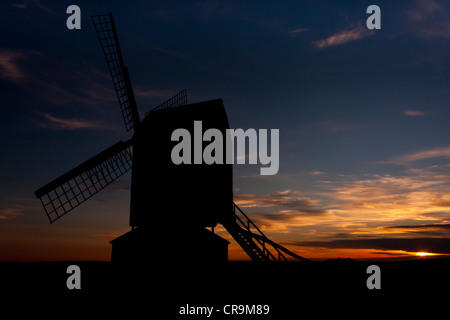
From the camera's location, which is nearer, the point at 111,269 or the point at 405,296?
the point at 405,296

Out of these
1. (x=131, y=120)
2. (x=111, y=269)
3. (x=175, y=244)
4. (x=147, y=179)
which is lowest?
(x=111, y=269)

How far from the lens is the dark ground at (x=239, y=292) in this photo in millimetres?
16906

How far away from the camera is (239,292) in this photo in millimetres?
19734

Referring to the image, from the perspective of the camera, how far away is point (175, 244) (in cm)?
2170

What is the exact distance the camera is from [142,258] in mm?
21812

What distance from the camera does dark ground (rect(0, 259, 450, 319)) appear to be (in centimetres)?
1691

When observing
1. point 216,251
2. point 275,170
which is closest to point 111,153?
point 216,251

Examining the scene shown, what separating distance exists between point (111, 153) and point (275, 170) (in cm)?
1022
